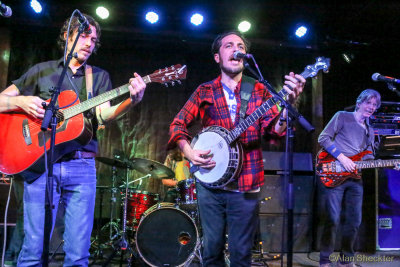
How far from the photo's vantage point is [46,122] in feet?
8.02

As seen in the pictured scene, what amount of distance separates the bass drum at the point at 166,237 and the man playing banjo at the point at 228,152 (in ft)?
8.36

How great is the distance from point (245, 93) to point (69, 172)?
5.49 ft

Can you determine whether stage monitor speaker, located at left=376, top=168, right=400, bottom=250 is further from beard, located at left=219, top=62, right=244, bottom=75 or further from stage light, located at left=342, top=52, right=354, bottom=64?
beard, located at left=219, top=62, right=244, bottom=75

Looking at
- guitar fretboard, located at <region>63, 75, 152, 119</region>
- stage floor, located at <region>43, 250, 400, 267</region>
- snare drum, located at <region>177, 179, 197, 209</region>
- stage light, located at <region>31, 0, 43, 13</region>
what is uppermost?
stage light, located at <region>31, 0, 43, 13</region>

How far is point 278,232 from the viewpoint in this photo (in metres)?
6.79

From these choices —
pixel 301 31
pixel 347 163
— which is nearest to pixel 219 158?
pixel 347 163

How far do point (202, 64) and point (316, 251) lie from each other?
4608 millimetres

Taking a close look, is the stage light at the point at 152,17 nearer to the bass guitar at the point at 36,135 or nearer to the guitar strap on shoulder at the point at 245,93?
the guitar strap on shoulder at the point at 245,93

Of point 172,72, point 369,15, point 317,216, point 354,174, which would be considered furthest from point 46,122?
point 369,15

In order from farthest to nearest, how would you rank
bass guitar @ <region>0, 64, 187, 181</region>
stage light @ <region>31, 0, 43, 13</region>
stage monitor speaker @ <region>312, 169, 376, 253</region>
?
stage monitor speaker @ <region>312, 169, 376, 253</region> → stage light @ <region>31, 0, 43, 13</region> → bass guitar @ <region>0, 64, 187, 181</region>

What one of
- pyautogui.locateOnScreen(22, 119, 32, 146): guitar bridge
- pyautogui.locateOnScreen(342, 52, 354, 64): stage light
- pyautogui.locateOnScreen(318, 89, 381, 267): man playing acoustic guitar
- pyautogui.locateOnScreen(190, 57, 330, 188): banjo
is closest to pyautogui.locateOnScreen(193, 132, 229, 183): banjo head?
pyautogui.locateOnScreen(190, 57, 330, 188): banjo

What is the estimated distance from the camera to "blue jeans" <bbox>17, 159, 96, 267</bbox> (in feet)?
8.95

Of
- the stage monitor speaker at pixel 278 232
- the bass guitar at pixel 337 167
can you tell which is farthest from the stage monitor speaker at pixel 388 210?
the bass guitar at pixel 337 167

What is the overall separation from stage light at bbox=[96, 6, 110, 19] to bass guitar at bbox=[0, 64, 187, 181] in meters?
4.30
